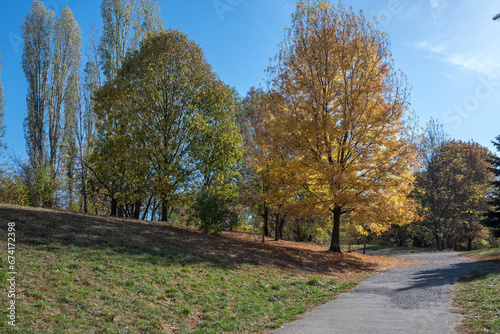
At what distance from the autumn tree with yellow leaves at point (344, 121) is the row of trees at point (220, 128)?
0.20ft

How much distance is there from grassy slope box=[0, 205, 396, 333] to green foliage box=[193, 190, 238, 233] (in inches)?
94.5

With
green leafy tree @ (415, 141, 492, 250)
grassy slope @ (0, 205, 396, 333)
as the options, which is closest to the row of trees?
grassy slope @ (0, 205, 396, 333)

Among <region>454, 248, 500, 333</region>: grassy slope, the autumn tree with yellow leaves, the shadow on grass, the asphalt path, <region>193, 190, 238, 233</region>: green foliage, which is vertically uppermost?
the autumn tree with yellow leaves

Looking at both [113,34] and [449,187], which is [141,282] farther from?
[449,187]

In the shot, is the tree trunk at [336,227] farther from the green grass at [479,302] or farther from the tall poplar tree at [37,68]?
the tall poplar tree at [37,68]

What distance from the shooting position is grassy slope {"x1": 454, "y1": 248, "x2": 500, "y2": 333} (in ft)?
18.0

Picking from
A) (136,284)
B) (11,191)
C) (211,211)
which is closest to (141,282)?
(136,284)

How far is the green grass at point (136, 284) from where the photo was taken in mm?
5328

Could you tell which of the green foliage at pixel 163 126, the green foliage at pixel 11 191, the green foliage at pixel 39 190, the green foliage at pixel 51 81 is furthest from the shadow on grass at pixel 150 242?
the green foliage at pixel 51 81

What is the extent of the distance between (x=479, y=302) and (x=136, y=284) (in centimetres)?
814

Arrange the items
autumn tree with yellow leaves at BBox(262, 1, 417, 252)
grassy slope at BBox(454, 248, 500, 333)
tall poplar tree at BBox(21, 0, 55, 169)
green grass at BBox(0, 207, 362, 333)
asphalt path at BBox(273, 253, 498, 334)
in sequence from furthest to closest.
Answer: tall poplar tree at BBox(21, 0, 55, 169) → autumn tree with yellow leaves at BBox(262, 1, 417, 252) → asphalt path at BBox(273, 253, 498, 334) → grassy slope at BBox(454, 248, 500, 333) → green grass at BBox(0, 207, 362, 333)

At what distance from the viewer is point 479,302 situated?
23.5 ft

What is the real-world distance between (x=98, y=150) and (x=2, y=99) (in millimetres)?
10810

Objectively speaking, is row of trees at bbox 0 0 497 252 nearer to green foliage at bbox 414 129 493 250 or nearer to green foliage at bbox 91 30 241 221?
green foliage at bbox 91 30 241 221
